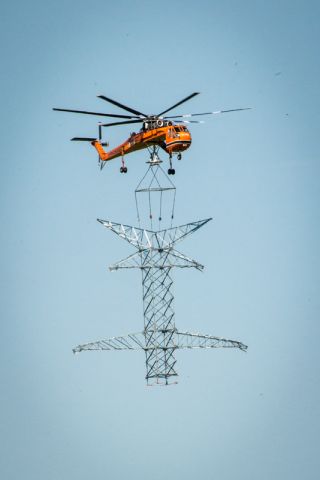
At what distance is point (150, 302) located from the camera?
467ft

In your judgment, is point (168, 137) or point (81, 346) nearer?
point (168, 137)

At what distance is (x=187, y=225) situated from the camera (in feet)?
477

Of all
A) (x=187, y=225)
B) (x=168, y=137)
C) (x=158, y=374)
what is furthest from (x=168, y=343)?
(x=168, y=137)

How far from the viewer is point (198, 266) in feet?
473

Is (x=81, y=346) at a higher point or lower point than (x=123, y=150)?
lower

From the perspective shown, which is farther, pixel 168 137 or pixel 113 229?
→ pixel 113 229

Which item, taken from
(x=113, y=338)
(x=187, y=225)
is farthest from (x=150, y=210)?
(x=113, y=338)

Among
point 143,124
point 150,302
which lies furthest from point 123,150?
point 150,302

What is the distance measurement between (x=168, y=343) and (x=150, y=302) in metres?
4.67

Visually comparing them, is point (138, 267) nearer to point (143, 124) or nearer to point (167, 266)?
point (167, 266)

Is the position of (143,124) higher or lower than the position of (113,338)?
higher

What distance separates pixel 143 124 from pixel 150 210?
9190mm

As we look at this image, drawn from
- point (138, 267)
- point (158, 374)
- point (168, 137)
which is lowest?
point (158, 374)

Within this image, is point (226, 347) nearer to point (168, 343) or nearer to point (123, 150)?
point (168, 343)
